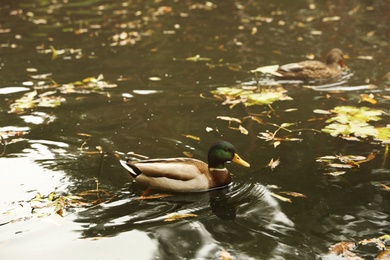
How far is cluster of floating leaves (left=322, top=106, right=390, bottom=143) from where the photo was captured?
19.8 ft

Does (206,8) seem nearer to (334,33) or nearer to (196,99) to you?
(334,33)

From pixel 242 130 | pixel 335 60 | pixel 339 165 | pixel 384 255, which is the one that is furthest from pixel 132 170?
pixel 335 60

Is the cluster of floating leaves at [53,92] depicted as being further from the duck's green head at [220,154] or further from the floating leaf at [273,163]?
the floating leaf at [273,163]

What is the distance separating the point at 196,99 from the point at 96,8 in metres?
8.38

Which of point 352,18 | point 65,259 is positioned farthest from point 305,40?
point 65,259

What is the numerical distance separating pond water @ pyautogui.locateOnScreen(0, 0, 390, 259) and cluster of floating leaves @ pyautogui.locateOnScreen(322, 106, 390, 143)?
0.29 feet

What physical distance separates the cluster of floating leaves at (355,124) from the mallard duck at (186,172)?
4.96 feet

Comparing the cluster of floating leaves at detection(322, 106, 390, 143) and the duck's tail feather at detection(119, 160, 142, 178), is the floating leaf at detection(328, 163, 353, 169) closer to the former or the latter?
the cluster of floating leaves at detection(322, 106, 390, 143)

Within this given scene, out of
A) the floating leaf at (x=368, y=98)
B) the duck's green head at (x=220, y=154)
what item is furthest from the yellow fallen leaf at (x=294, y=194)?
the floating leaf at (x=368, y=98)

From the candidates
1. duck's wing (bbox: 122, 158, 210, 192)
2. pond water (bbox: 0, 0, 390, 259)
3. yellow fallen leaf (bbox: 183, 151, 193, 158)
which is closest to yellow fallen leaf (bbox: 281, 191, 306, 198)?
pond water (bbox: 0, 0, 390, 259)

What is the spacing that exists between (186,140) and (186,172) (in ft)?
4.19

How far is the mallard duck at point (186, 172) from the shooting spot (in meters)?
4.95

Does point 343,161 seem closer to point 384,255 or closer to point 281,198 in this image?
point 281,198

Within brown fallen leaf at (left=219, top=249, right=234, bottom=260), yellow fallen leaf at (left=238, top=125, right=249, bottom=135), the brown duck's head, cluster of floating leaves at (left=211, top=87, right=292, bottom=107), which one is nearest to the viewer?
brown fallen leaf at (left=219, top=249, right=234, bottom=260)
